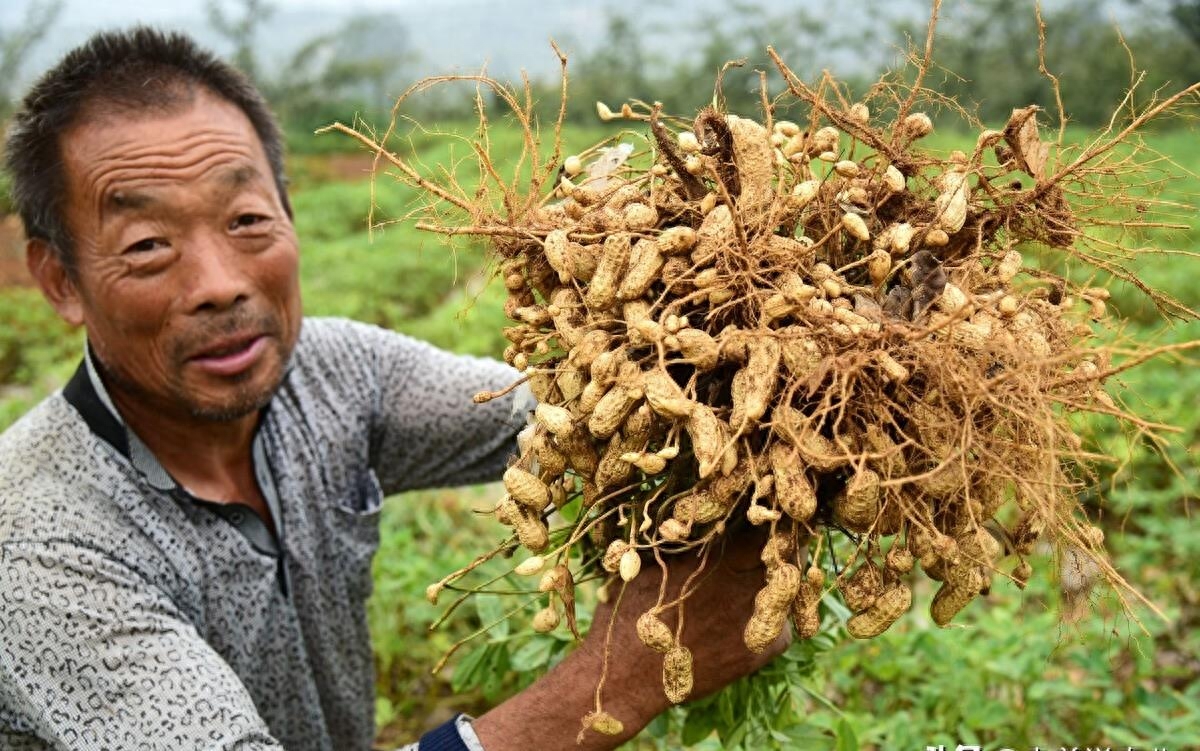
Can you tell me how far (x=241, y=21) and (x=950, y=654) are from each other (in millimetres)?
36083

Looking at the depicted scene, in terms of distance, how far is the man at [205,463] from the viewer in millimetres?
1521

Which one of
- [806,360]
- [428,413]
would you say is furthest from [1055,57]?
[806,360]

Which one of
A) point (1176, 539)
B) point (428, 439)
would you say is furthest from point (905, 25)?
point (428, 439)

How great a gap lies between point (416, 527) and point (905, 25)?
20748 mm

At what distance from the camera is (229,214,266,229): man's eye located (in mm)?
1901

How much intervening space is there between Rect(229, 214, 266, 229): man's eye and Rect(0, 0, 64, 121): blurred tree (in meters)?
29.8

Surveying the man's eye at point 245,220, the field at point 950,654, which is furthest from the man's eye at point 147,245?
the field at point 950,654

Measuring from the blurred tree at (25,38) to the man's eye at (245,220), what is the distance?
29.8 meters

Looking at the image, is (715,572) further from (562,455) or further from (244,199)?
(244,199)

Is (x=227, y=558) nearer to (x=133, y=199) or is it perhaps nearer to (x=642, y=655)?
(x=133, y=199)

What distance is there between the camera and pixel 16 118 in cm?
197

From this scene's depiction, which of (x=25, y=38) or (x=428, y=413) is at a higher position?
(x=25, y=38)

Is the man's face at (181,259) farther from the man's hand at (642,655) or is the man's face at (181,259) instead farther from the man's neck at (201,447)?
the man's hand at (642,655)

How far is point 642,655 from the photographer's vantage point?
142cm
